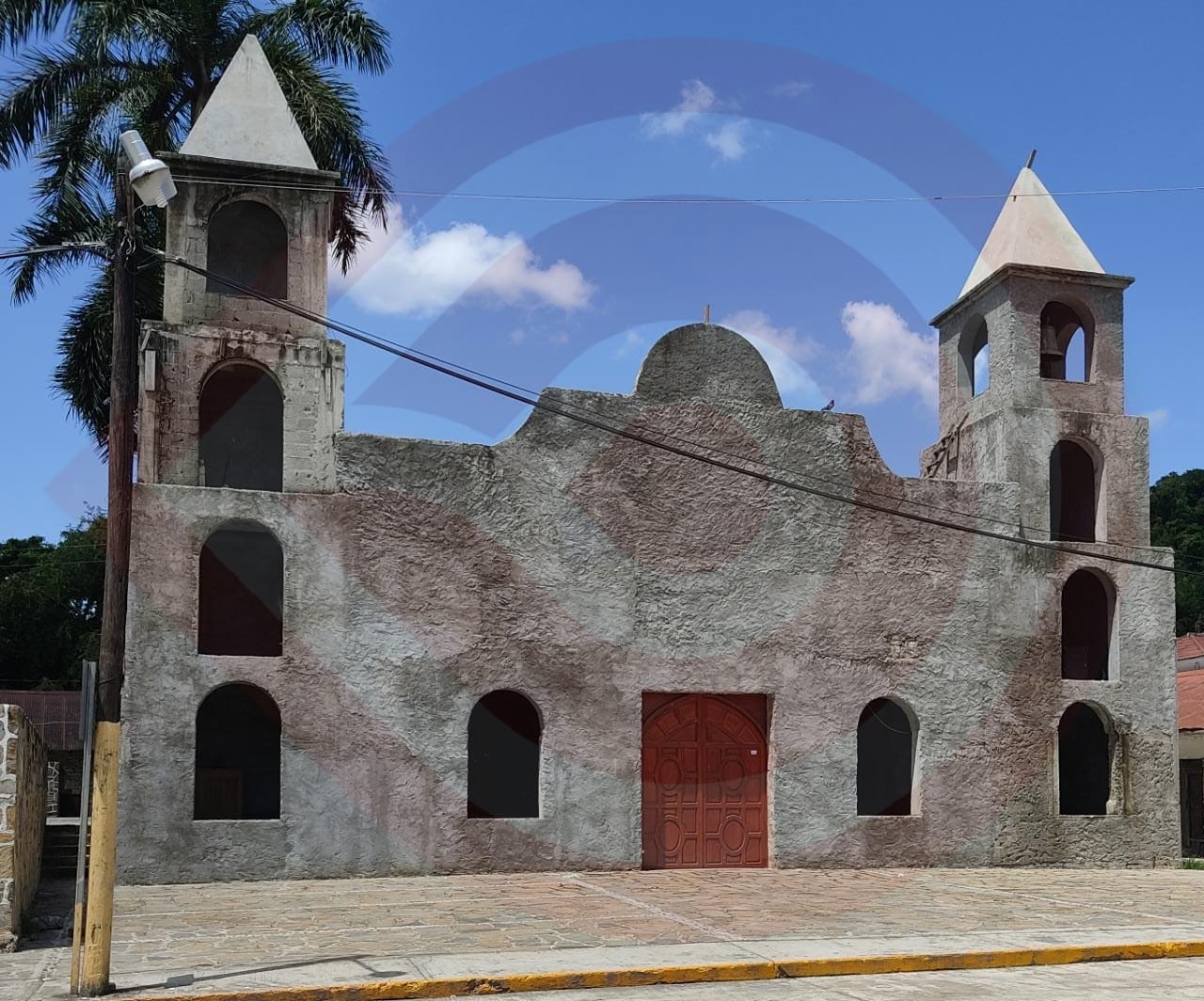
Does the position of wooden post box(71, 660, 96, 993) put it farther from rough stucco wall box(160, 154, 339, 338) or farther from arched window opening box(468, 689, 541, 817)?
arched window opening box(468, 689, 541, 817)

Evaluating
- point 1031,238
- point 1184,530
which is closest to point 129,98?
point 1031,238

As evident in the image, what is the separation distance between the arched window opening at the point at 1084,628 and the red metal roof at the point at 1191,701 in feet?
17.9

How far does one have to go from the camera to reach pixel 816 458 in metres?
18.1

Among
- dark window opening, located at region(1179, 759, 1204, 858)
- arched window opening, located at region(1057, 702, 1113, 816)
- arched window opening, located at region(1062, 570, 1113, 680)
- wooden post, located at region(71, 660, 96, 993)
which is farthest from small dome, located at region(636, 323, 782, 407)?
dark window opening, located at region(1179, 759, 1204, 858)

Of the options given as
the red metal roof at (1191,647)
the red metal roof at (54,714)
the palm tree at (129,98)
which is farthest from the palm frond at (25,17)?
the red metal roof at (1191,647)

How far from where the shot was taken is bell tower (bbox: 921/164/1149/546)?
62.8 ft

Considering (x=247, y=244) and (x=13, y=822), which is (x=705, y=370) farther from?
(x=13, y=822)

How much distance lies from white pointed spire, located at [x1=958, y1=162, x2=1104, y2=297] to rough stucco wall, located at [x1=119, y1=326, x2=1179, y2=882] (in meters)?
3.39

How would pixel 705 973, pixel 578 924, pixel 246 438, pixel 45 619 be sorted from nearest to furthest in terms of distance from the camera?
1. pixel 705 973
2. pixel 578 924
3. pixel 246 438
4. pixel 45 619

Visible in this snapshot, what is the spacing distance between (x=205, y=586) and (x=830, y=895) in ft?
30.6

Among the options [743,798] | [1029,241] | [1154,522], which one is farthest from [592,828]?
[1154,522]

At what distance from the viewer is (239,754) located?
19.6 m

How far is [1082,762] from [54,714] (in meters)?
19.0

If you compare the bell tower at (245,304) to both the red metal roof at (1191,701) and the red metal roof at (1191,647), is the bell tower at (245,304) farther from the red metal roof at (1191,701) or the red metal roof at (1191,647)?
the red metal roof at (1191,647)
